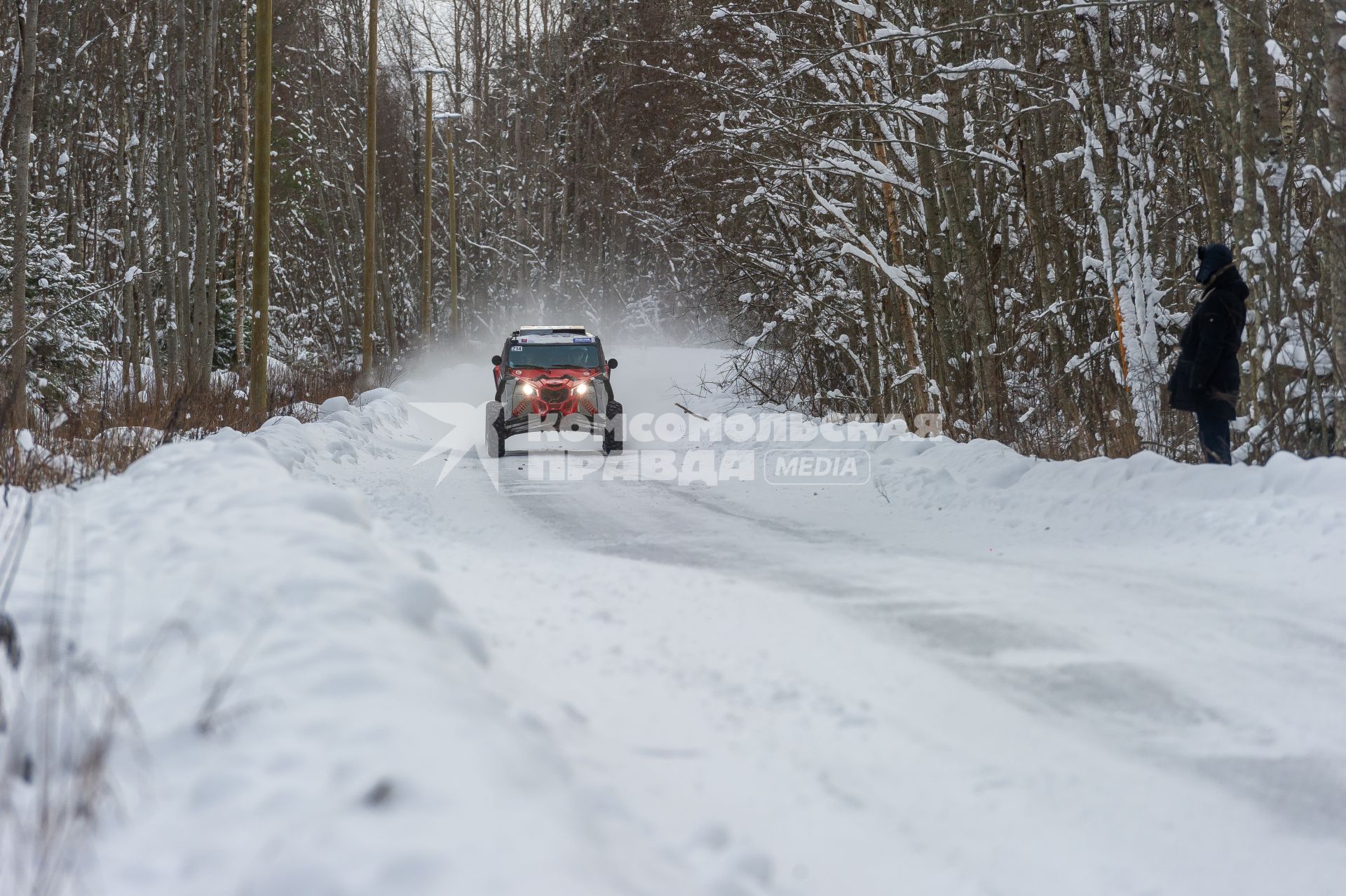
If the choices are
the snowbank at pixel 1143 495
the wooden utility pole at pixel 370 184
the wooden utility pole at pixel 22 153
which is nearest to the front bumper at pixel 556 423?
the snowbank at pixel 1143 495

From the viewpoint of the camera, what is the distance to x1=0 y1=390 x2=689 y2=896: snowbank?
8.30 ft

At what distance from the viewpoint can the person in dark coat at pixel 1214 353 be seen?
895cm

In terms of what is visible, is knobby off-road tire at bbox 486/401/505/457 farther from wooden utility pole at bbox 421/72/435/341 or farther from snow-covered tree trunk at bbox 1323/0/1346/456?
wooden utility pole at bbox 421/72/435/341

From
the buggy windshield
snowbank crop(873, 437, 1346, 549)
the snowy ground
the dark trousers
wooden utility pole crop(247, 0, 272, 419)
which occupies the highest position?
wooden utility pole crop(247, 0, 272, 419)

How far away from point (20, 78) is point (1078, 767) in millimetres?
15793

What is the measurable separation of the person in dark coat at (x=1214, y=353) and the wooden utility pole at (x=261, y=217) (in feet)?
41.1

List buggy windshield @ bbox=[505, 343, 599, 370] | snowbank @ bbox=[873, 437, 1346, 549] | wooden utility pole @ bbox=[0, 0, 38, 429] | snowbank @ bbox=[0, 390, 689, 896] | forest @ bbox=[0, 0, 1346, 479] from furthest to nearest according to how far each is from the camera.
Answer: buggy windshield @ bbox=[505, 343, 599, 370] < wooden utility pole @ bbox=[0, 0, 38, 429] < forest @ bbox=[0, 0, 1346, 479] < snowbank @ bbox=[873, 437, 1346, 549] < snowbank @ bbox=[0, 390, 689, 896]

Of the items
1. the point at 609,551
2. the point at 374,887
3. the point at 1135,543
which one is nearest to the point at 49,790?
the point at 374,887

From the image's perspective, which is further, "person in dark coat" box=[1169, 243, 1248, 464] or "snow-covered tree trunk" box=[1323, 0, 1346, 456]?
"person in dark coat" box=[1169, 243, 1248, 464]

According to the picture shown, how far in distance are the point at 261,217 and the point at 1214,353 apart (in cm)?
1380

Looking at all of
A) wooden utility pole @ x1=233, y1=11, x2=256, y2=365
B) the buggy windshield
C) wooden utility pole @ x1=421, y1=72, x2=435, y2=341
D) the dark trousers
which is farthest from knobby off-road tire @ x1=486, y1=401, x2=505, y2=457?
wooden utility pole @ x1=421, y1=72, x2=435, y2=341

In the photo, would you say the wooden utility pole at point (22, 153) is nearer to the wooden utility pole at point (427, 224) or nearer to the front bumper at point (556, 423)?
the front bumper at point (556, 423)

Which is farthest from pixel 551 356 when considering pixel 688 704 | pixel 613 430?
pixel 688 704

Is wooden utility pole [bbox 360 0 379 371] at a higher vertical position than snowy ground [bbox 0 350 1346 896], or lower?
higher
